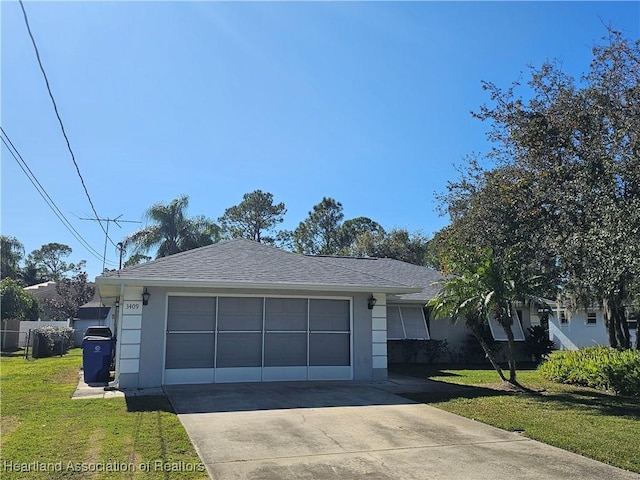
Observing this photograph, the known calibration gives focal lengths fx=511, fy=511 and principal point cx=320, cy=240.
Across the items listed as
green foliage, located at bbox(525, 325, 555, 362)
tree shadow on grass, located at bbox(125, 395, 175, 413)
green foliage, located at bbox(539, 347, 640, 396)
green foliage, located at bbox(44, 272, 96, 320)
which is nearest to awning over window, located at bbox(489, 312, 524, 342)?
green foliage, located at bbox(525, 325, 555, 362)

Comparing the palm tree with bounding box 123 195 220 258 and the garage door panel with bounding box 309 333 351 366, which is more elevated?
the palm tree with bounding box 123 195 220 258

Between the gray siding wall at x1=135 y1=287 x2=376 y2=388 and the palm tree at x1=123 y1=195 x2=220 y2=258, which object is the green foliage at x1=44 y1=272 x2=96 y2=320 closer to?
the palm tree at x1=123 y1=195 x2=220 y2=258

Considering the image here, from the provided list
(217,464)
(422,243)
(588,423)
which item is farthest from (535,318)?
(217,464)

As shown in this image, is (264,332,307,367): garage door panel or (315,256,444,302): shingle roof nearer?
(264,332,307,367): garage door panel

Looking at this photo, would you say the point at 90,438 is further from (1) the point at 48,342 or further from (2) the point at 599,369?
(1) the point at 48,342

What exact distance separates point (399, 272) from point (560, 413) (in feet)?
39.7

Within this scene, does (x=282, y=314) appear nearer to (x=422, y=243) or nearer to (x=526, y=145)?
(x=526, y=145)

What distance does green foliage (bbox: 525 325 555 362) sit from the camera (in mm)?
19922

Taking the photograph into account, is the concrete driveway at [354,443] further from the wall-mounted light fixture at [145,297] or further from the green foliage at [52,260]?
the green foliage at [52,260]

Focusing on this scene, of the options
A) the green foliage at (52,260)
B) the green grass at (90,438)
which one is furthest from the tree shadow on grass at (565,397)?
the green foliage at (52,260)

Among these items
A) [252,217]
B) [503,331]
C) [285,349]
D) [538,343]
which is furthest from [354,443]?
[252,217]

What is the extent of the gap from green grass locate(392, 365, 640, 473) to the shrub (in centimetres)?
1715

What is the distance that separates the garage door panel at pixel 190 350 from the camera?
39.0ft

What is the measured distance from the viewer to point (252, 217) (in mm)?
45594
